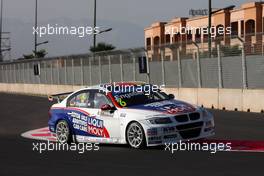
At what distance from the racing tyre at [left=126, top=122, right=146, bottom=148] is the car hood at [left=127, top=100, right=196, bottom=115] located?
0.33 meters

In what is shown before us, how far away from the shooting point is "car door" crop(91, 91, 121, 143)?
13.9 metres

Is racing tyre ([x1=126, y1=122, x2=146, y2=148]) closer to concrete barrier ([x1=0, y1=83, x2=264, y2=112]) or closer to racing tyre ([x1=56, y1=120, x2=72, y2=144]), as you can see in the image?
racing tyre ([x1=56, y1=120, x2=72, y2=144])

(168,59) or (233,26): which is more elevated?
(233,26)

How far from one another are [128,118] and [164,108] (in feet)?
2.52

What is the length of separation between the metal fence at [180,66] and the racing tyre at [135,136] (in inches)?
479

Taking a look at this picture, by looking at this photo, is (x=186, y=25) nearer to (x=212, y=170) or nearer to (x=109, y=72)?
(x=109, y=72)

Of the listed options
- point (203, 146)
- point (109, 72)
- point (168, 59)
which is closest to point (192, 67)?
point (168, 59)

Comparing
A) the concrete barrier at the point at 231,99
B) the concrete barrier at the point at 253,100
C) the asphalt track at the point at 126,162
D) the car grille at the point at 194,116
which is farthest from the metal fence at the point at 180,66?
the car grille at the point at 194,116

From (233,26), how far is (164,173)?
242 feet

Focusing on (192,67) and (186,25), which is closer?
(192,67)

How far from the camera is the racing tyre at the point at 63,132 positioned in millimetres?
15219

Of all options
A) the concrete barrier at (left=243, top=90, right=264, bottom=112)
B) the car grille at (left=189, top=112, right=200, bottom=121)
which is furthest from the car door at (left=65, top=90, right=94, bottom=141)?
the concrete barrier at (left=243, top=90, right=264, bottom=112)

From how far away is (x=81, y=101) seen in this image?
1507cm

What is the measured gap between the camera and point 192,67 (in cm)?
3028
